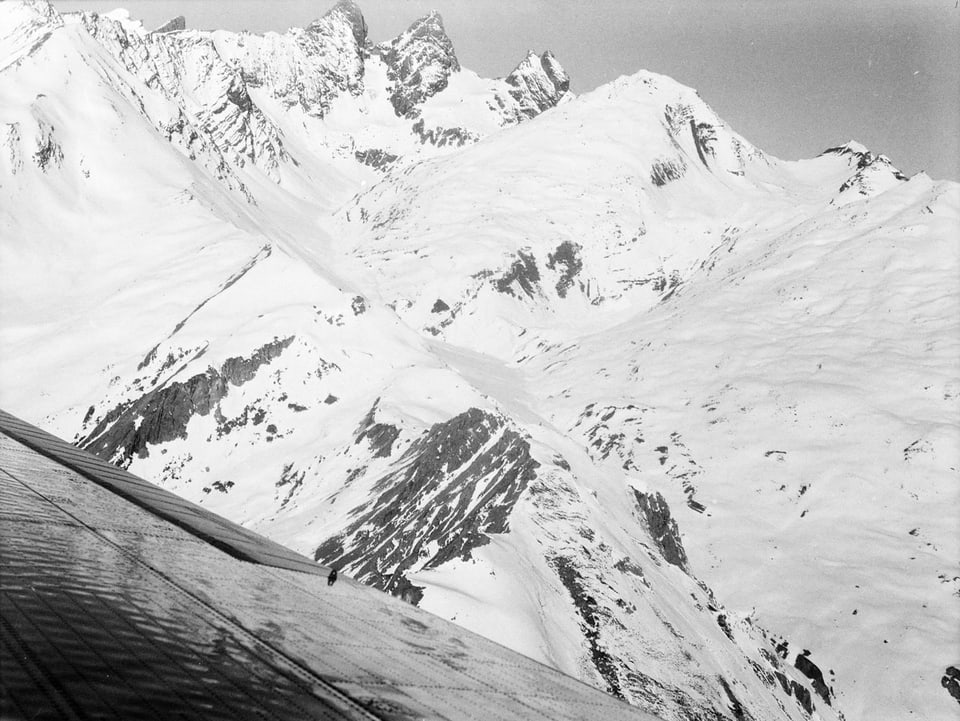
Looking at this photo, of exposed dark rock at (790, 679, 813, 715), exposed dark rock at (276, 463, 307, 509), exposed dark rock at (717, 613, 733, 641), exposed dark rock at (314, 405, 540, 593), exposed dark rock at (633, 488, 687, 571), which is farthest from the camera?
exposed dark rock at (276, 463, 307, 509)

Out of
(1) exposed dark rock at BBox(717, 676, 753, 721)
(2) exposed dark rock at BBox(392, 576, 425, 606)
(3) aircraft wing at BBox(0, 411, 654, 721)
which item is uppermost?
(3) aircraft wing at BBox(0, 411, 654, 721)

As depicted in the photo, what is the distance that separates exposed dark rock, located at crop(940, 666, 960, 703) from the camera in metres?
74.9

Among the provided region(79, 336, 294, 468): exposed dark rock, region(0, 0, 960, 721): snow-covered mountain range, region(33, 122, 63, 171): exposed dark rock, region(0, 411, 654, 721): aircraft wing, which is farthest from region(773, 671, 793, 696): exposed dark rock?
region(33, 122, 63, 171): exposed dark rock

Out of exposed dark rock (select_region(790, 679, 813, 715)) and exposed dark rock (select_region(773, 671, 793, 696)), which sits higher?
exposed dark rock (select_region(773, 671, 793, 696))

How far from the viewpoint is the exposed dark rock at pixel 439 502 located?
56.4 m

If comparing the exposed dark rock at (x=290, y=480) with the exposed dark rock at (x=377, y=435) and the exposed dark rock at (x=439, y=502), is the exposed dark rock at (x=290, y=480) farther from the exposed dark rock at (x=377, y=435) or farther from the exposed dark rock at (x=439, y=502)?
the exposed dark rock at (x=439, y=502)

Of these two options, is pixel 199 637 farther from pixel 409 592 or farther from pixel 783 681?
pixel 783 681

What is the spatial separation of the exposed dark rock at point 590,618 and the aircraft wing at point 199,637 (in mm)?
18087

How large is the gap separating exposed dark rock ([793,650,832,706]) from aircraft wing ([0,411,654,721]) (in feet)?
183

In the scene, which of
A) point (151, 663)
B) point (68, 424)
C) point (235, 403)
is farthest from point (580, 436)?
point (151, 663)

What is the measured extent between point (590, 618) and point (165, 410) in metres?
67.2

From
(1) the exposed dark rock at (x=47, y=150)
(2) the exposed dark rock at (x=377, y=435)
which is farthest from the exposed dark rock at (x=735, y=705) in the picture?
(1) the exposed dark rock at (x=47, y=150)

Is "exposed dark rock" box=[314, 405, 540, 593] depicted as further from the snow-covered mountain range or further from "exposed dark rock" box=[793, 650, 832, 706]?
"exposed dark rock" box=[793, 650, 832, 706]

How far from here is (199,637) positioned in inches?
658
